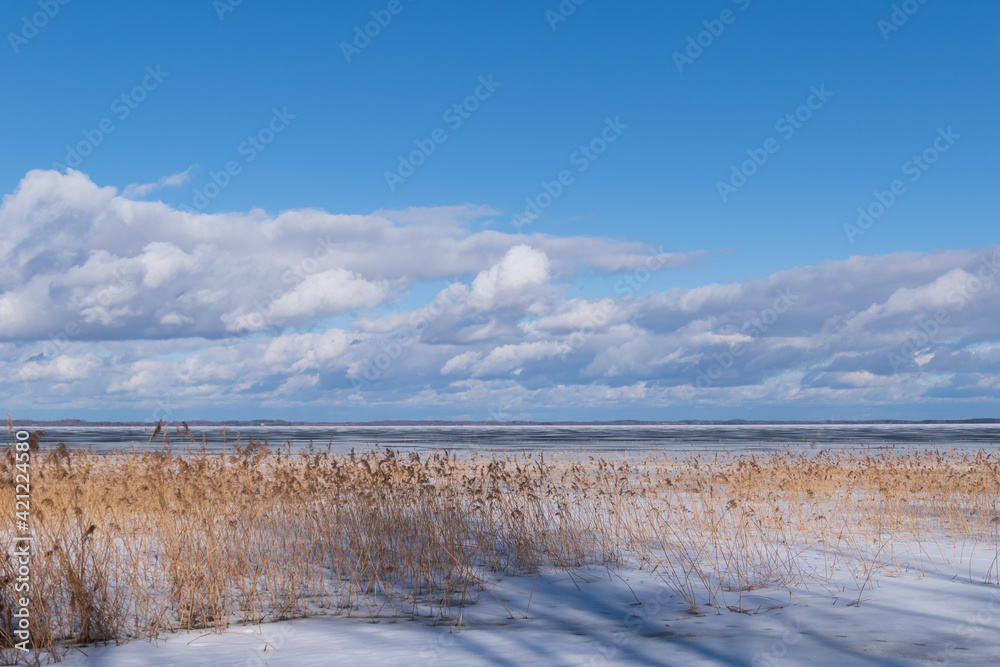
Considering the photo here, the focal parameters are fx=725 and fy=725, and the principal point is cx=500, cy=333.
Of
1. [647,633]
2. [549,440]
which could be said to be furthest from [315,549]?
[549,440]

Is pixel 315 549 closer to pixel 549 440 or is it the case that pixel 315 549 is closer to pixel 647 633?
pixel 647 633

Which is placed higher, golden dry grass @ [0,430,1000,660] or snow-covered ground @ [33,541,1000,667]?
golden dry grass @ [0,430,1000,660]

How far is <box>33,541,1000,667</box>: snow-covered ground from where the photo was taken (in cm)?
556

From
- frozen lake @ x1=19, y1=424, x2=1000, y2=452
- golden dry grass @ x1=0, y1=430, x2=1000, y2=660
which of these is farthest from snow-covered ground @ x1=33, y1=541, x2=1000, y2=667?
frozen lake @ x1=19, y1=424, x2=1000, y2=452

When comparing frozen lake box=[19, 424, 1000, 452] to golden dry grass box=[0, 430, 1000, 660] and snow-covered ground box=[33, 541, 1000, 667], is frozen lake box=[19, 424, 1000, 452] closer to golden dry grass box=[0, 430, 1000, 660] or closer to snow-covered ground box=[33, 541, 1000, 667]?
golden dry grass box=[0, 430, 1000, 660]

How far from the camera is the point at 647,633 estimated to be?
633cm

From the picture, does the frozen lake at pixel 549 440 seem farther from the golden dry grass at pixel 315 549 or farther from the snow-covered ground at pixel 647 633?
the snow-covered ground at pixel 647 633

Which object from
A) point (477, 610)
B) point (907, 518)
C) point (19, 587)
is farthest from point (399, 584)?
point (907, 518)

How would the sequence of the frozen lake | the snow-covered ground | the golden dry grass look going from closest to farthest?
the snow-covered ground, the golden dry grass, the frozen lake

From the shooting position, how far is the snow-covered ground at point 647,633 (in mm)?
5562

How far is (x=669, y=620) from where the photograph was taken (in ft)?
22.2

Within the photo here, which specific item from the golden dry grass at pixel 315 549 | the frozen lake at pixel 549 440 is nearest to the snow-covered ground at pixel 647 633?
the golden dry grass at pixel 315 549

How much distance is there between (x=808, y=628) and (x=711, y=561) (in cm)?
309

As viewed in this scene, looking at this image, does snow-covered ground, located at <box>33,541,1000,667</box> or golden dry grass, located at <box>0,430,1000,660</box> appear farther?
golden dry grass, located at <box>0,430,1000,660</box>
